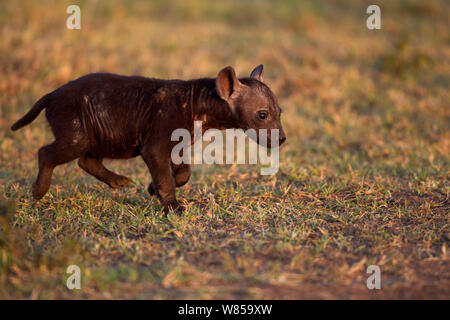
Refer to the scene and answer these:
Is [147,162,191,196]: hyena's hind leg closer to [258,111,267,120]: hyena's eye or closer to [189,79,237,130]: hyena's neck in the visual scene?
[189,79,237,130]: hyena's neck

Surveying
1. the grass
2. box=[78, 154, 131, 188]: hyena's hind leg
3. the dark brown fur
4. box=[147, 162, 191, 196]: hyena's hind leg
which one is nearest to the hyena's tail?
the dark brown fur

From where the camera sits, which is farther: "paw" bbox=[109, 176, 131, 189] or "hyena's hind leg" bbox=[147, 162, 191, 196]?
"paw" bbox=[109, 176, 131, 189]

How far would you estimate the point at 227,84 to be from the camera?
5.21 m

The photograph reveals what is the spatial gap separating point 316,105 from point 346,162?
242 cm

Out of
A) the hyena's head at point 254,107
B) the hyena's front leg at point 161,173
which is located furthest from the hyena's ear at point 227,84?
the hyena's front leg at point 161,173

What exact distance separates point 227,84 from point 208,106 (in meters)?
0.28

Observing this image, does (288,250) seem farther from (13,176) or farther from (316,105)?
(316,105)

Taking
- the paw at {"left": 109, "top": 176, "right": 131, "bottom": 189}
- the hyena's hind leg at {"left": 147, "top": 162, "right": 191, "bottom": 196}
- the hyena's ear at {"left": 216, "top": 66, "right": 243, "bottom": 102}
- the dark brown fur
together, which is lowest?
the paw at {"left": 109, "top": 176, "right": 131, "bottom": 189}

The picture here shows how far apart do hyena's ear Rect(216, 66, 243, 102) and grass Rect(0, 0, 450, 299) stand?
1091 mm

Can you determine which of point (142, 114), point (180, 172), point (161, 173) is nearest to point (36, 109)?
point (142, 114)

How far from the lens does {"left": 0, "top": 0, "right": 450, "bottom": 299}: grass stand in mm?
4090

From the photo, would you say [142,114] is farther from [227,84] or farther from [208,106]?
[227,84]

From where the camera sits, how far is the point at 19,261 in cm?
412

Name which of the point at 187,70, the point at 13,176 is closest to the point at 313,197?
the point at 13,176
